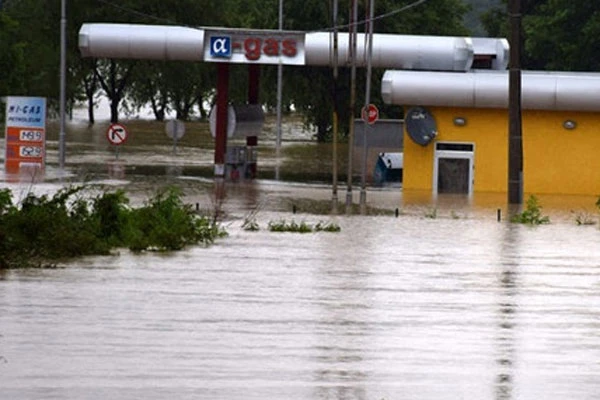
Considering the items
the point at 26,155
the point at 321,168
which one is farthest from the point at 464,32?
the point at 26,155

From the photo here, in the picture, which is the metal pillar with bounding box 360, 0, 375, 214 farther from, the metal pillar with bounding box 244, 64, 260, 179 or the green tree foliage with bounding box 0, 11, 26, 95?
the green tree foliage with bounding box 0, 11, 26, 95

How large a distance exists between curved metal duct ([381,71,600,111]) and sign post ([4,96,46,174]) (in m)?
13.4

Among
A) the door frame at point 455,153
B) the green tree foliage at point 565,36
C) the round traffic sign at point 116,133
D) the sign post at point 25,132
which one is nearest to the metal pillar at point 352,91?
the door frame at point 455,153

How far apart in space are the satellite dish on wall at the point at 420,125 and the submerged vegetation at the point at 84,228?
27782mm

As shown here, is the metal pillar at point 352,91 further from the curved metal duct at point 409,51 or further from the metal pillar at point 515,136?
the curved metal duct at point 409,51

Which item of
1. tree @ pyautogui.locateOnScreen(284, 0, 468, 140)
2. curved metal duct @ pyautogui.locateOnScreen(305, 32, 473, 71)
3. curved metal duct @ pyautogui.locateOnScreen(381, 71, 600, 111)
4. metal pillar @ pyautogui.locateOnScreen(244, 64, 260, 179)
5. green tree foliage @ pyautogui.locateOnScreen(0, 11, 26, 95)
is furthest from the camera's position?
tree @ pyautogui.locateOnScreen(284, 0, 468, 140)

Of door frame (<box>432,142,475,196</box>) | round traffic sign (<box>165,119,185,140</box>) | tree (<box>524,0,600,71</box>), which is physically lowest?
door frame (<box>432,142,475,196</box>)

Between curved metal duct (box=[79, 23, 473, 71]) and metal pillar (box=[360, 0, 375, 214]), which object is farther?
curved metal duct (box=[79, 23, 473, 71])

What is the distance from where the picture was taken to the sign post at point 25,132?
71.2 m

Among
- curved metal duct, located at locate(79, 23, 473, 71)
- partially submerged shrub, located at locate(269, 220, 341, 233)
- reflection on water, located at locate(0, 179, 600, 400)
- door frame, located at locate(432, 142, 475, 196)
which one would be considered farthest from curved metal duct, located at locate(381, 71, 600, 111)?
reflection on water, located at locate(0, 179, 600, 400)

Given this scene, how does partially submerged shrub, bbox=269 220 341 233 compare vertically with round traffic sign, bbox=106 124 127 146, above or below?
below

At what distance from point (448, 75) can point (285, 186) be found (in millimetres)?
6739

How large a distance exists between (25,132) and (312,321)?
49473 mm

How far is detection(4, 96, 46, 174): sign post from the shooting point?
71.2m
